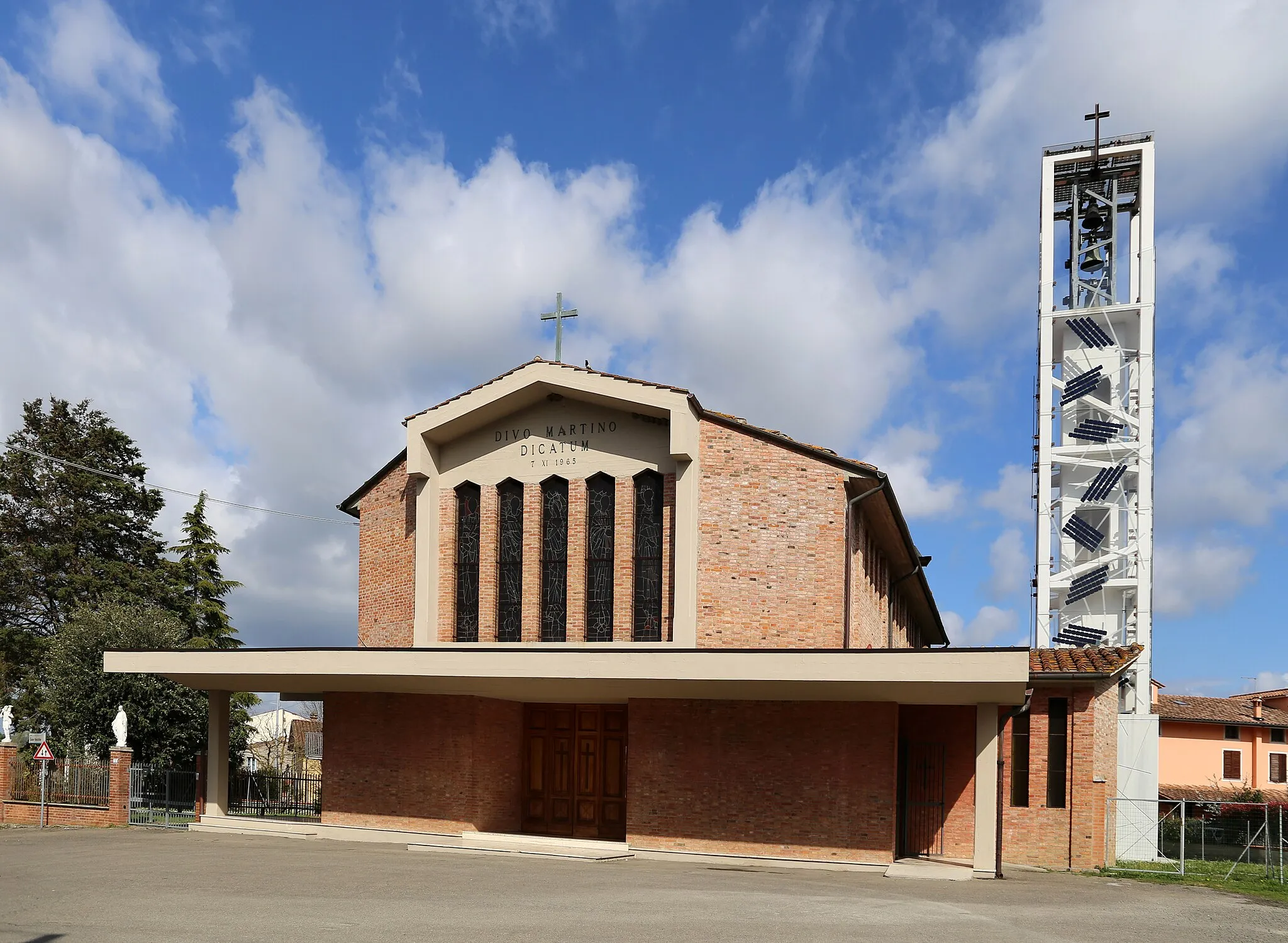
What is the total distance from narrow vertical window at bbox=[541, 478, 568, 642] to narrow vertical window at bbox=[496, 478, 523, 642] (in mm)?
470

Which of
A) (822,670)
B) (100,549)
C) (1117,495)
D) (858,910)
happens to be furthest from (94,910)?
(100,549)

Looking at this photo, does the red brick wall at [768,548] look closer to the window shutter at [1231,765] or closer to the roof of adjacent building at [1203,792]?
the roof of adjacent building at [1203,792]

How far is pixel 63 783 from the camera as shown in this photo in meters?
24.4

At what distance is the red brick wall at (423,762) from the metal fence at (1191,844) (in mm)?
11192

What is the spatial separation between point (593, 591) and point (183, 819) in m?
11.3

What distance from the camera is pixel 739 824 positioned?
59.4 ft

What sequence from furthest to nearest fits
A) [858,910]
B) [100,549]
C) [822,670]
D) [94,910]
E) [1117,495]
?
[100,549] → [1117,495] → [822,670] → [858,910] → [94,910]

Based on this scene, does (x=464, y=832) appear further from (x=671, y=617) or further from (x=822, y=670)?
(x=822, y=670)

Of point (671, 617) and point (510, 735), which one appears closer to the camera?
point (671, 617)

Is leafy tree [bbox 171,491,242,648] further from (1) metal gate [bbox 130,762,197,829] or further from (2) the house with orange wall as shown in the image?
(2) the house with orange wall

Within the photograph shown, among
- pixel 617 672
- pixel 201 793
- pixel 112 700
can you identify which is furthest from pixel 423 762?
pixel 112 700

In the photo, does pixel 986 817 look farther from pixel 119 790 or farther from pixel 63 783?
pixel 63 783

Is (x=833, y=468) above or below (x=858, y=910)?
above

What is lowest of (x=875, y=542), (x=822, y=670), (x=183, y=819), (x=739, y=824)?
(x=183, y=819)
